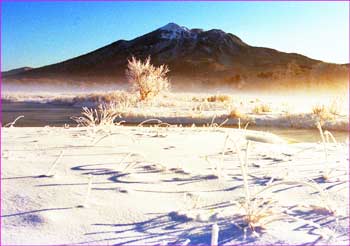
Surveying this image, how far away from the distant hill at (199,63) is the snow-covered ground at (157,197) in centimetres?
5219

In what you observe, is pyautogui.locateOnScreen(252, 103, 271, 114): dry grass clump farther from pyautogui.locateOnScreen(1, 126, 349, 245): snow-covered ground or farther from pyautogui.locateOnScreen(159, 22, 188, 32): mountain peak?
pyautogui.locateOnScreen(159, 22, 188, 32): mountain peak

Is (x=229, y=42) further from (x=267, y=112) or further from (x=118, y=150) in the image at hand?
(x=118, y=150)

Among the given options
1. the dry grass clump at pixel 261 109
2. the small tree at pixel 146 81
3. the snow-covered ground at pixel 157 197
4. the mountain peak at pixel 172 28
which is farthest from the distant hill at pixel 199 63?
the snow-covered ground at pixel 157 197

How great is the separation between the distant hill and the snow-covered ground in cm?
5219

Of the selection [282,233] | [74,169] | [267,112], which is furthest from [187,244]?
[267,112]

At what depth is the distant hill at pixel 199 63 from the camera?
58.7 metres

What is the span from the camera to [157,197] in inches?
80.6

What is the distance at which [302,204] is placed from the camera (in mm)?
1998

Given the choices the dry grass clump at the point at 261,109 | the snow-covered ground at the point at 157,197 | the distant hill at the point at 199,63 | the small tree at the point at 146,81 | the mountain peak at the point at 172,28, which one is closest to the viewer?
the snow-covered ground at the point at 157,197

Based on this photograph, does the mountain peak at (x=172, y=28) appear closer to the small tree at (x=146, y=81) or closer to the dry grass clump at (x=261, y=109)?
the small tree at (x=146, y=81)

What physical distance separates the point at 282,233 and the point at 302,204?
360mm

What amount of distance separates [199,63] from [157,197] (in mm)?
80622

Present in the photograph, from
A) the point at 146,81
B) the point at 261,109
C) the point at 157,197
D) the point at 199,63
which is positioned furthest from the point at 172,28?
the point at 157,197

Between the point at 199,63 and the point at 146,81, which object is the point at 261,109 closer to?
the point at 146,81
